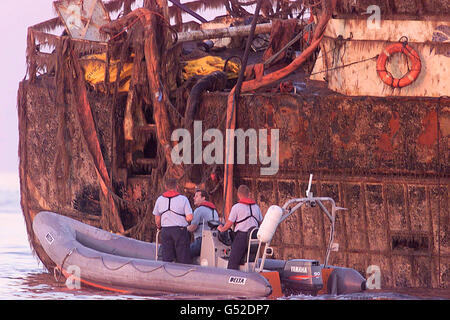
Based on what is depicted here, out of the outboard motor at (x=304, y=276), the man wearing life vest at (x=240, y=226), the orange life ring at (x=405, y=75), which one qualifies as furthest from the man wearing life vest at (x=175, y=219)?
the orange life ring at (x=405, y=75)

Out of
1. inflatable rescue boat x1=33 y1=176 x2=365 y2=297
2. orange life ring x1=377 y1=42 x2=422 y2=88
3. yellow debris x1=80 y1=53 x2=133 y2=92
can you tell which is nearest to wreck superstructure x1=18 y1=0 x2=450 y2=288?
yellow debris x1=80 y1=53 x2=133 y2=92

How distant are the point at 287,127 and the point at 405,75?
8.29 ft

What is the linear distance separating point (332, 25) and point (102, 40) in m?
6.88

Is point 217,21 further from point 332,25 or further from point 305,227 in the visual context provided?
point 305,227

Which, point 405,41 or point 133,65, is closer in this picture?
point 405,41

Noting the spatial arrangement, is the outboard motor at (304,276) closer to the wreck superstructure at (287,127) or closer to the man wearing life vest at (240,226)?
the man wearing life vest at (240,226)

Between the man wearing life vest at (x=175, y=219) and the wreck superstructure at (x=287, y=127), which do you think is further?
the wreck superstructure at (x=287, y=127)

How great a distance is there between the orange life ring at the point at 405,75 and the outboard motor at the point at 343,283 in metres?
4.17

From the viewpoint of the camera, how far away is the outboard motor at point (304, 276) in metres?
15.6

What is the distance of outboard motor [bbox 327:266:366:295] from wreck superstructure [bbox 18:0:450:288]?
2.10 m

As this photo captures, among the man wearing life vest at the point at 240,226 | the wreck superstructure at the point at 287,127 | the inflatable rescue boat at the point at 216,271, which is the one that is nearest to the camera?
the inflatable rescue boat at the point at 216,271

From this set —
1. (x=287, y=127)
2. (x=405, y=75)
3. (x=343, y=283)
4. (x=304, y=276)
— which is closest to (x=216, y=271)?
(x=304, y=276)

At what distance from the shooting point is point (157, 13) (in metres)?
20.4
